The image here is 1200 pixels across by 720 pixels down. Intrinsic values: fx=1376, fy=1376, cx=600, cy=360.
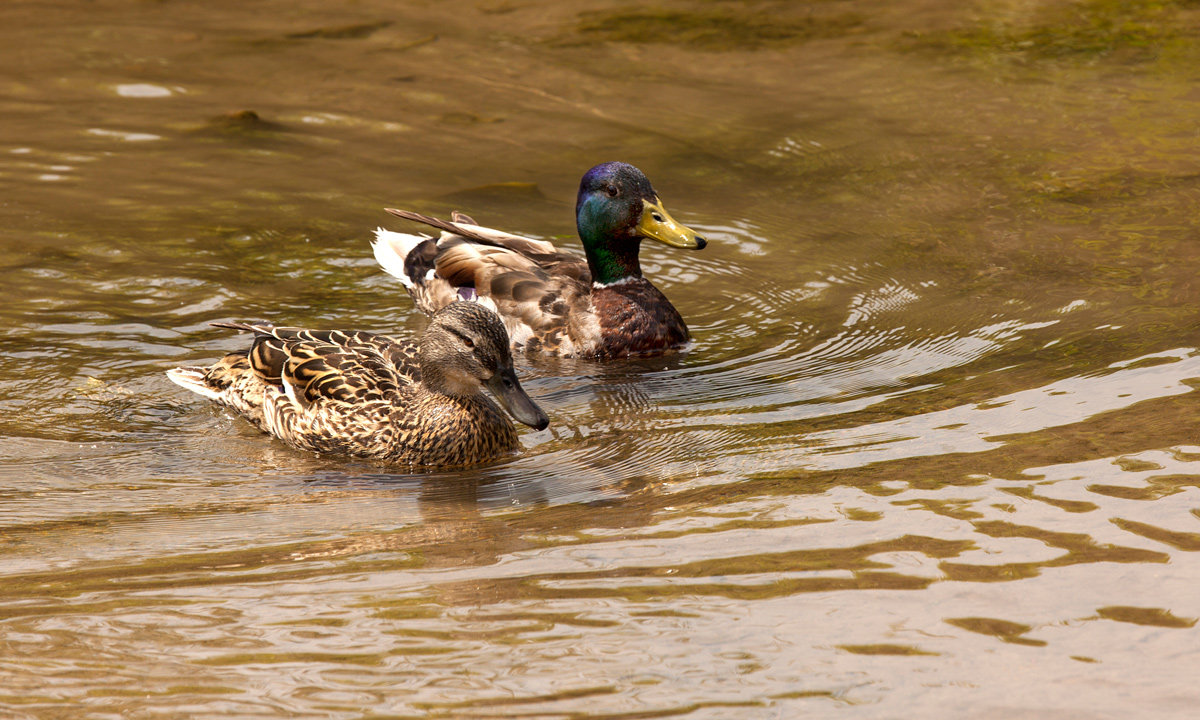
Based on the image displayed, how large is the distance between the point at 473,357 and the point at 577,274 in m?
2.53

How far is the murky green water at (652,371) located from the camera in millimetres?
4453

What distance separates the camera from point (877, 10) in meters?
14.8

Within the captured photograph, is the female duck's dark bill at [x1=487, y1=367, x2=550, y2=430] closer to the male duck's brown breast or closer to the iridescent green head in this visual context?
the male duck's brown breast

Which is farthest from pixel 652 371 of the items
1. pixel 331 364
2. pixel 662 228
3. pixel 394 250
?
pixel 394 250

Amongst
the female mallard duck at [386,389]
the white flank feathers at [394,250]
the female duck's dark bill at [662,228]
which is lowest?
the female mallard duck at [386,389]

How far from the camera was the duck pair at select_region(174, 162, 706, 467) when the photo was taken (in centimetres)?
672

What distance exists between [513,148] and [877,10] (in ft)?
17.3

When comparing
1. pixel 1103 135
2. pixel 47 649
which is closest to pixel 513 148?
pixel 1103 135

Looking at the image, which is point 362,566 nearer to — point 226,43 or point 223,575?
point 223,575

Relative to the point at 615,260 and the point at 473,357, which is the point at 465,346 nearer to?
the point at 473,357

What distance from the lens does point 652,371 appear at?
26.9 feet

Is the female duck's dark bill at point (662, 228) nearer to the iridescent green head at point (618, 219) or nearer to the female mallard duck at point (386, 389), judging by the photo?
the iridescent green head at point (618, 219)

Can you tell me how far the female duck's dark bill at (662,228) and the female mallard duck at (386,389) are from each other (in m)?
2.02

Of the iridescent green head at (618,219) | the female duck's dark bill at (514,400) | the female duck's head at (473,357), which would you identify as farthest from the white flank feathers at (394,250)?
the female duck's dark bill at (514,400)
